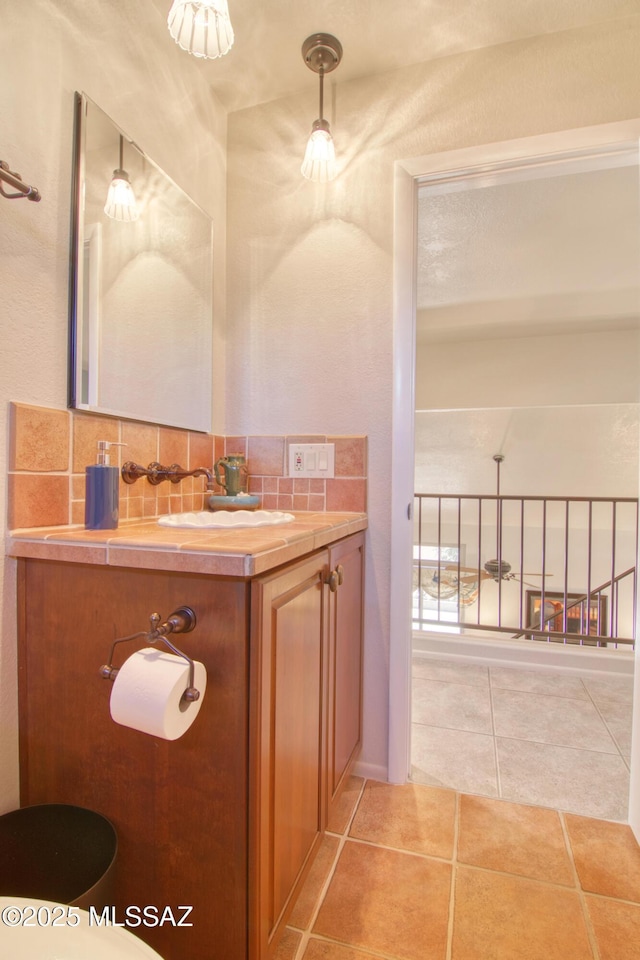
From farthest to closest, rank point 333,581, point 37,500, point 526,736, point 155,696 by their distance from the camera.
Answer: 1. point 526,736
2. point 333,581
3. point 37,500
4. point 155,696

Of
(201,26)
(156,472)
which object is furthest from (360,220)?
(156,472)

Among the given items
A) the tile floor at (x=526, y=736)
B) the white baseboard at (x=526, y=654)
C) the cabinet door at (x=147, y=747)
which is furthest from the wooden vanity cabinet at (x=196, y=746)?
the white baseboard at (x=526, y=654)

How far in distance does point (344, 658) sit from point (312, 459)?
666mm

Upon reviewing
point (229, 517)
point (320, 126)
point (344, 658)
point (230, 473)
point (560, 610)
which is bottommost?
point (560, 610)

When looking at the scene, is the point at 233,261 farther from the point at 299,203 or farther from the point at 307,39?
the point at 307,39

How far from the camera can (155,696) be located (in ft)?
2.22

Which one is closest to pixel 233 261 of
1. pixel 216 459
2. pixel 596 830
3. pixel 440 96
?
pixel 216 459

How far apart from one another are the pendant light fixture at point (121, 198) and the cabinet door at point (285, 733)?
1.05 meters

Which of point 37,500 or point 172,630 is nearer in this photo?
point 172,630

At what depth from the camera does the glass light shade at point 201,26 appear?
1.04 metres

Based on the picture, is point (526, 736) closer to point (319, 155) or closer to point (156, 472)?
point (156, 472)

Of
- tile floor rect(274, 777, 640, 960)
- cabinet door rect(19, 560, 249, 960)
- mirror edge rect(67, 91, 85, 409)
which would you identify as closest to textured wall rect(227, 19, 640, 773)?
tile floor rect(274, 777, 640, 960)

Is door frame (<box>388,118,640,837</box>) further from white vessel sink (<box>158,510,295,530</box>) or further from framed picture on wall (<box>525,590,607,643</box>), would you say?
framed picture on wall (<box>525,590,607,643</box>)

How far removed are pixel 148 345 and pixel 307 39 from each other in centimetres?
108
